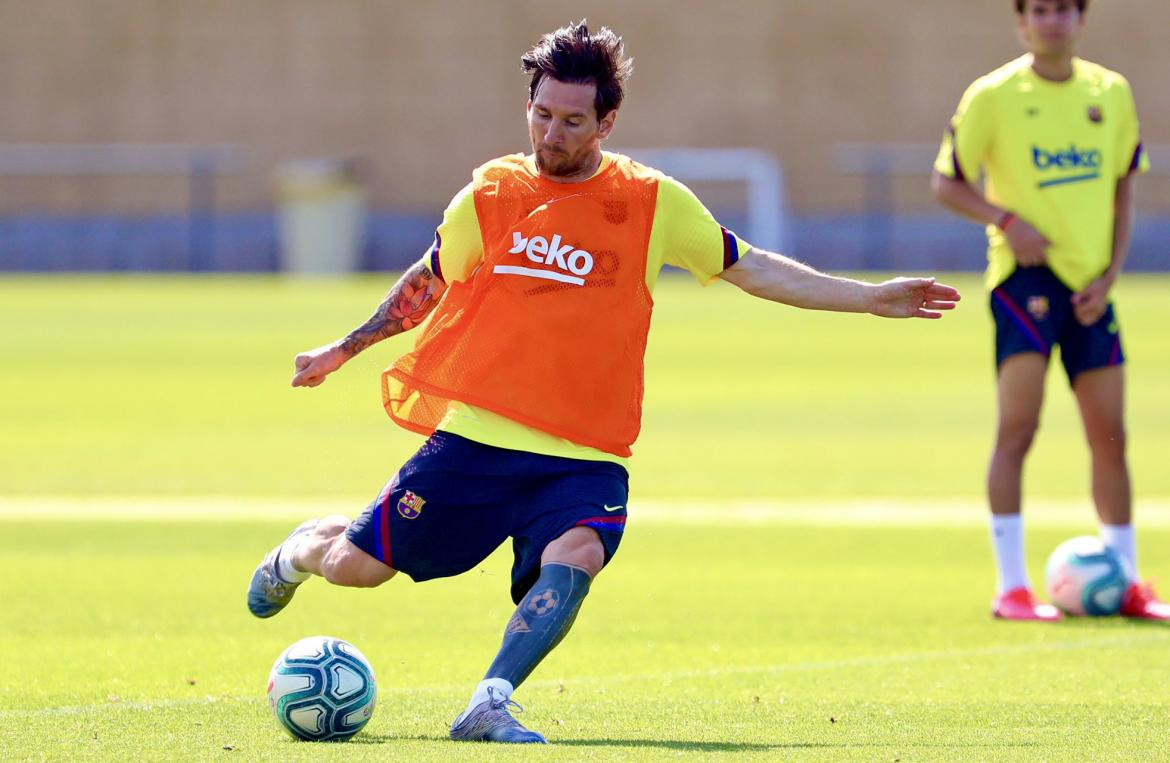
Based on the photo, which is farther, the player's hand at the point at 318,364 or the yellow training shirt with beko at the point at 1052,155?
the yellow training shirt with beko at the point at 1052,155

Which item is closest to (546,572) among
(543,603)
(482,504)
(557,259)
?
(543,603)

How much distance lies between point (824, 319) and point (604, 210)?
27397 millimetres

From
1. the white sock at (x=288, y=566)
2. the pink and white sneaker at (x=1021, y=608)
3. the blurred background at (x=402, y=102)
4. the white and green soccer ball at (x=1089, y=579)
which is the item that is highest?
the white sock at (x=288, y=566)

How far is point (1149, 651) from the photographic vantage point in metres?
7.87

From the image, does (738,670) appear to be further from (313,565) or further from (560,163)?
(560,163)

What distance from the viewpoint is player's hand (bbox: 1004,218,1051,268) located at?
875 cm

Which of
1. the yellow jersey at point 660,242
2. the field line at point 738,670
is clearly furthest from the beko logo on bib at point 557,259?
the field line at point 738,670

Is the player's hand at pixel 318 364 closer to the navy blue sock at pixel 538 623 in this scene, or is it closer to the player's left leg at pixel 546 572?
the player's left leg at pixel 546 572

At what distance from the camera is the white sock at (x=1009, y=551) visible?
886 cm

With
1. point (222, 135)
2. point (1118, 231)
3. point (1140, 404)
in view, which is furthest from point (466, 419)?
point (222, 135)

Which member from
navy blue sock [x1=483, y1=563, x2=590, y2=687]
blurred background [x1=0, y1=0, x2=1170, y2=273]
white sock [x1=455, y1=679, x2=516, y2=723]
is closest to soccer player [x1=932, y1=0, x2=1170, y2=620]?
navy blue sock [x1=483, y1=563, x2=590, y2=687]

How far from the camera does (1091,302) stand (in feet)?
28.8

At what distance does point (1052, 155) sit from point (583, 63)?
3.60 metres

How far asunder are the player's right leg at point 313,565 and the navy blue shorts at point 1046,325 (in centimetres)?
354
